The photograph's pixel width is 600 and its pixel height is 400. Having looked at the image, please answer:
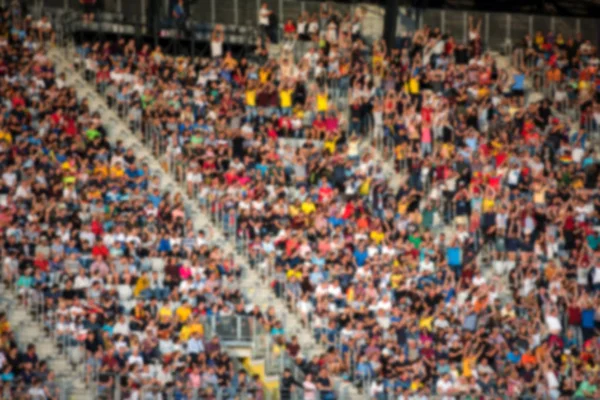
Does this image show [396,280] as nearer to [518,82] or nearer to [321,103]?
[321,103]

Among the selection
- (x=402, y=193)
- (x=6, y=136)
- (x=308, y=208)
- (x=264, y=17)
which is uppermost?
(x=264, y=17)

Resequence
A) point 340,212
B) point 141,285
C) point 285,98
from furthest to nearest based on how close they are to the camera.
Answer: point 285,98, point 340,212, point 141,285

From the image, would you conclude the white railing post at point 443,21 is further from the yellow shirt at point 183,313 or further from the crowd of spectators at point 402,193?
the yellow shirt at point 183,313

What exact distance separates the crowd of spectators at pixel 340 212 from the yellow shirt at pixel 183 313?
37 mm

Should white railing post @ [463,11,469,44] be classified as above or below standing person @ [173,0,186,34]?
below

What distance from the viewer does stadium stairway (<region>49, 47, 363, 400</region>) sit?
106 feet

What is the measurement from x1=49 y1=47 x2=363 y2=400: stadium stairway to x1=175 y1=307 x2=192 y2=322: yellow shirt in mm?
1130

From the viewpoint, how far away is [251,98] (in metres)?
39.1

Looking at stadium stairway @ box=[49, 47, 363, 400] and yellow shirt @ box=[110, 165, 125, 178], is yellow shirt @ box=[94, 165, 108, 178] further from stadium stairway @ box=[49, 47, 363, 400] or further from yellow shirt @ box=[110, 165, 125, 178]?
stadium stairway @ box=[49, 47, 363, 400]

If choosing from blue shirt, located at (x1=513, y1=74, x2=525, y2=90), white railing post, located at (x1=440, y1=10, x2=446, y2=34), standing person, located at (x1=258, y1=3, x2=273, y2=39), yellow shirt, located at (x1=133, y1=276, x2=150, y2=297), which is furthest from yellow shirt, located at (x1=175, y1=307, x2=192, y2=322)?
white railing post, located at (x1=440, y1=10, x2=446, y2=34)

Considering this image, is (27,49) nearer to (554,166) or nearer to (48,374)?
(48,374)

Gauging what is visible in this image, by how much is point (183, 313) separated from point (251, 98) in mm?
8346

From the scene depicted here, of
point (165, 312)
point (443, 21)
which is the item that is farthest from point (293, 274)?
point (443, 21)

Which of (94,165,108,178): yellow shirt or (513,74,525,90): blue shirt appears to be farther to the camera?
(513,74,525,90): blue shirt
